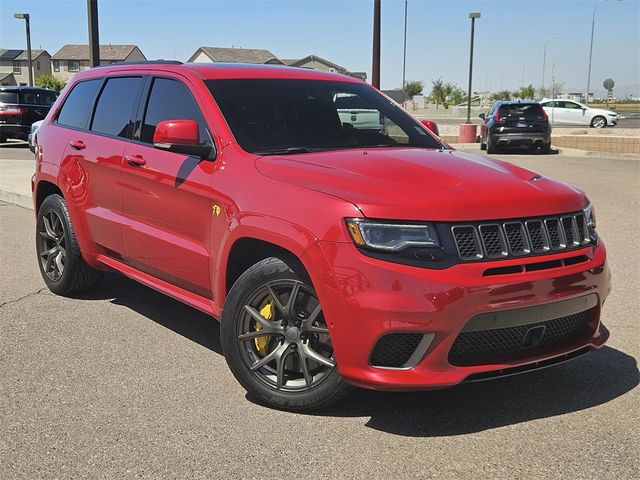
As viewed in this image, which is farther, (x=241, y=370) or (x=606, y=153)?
(x=606, y=153)

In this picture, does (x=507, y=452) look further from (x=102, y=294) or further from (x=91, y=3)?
(x=91, y=3)

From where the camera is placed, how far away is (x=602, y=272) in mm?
3619

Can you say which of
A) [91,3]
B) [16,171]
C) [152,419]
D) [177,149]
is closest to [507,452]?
[152,419]

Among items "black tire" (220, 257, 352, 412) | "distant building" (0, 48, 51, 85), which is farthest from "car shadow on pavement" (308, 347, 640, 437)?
"distant building" (0, 48, 51, 85)

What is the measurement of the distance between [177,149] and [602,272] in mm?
2424

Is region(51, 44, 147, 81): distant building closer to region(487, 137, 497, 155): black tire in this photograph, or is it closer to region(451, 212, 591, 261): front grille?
region(487, 137, 497, 155): black tire

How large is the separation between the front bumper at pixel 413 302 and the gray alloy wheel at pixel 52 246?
10.5 feet

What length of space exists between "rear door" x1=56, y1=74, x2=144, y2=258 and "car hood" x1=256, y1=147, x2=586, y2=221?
5.19ft

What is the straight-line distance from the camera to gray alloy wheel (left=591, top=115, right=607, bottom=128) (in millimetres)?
Answer: 37550

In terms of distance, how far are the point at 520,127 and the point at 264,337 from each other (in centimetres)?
1876

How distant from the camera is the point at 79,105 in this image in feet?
18.9

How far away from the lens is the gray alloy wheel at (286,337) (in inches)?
137

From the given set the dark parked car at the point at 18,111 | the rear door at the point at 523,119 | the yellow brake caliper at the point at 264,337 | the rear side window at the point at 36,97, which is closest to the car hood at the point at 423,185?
the yellow brake caliper at the point at 264,337

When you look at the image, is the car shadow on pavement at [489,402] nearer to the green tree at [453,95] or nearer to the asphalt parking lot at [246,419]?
the asphalt parking lot at [246,419]
